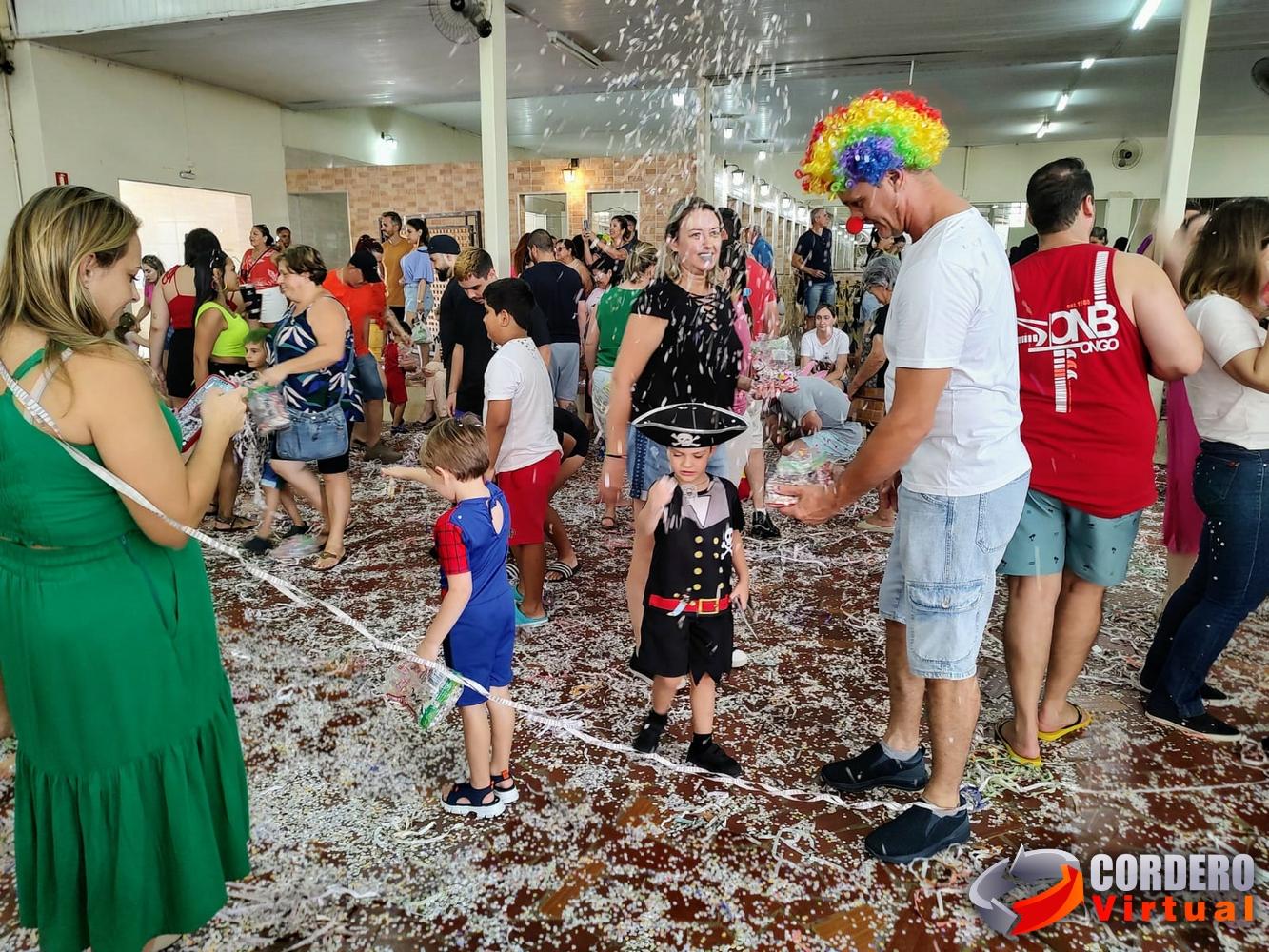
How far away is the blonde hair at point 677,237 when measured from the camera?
9.08ft

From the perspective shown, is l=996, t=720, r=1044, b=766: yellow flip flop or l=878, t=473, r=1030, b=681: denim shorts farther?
l=996, t=720, r=1044, b=766: yellow flip flop

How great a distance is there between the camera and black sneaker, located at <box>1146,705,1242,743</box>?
9.25 feet

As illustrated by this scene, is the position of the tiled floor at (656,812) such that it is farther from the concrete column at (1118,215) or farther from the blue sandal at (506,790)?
the concrete column at (1118,215)

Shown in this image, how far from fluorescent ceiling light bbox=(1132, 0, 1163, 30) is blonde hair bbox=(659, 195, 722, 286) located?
777 centimetres

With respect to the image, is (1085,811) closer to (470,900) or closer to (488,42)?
(470,900)

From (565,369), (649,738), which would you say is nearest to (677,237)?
(649,738)

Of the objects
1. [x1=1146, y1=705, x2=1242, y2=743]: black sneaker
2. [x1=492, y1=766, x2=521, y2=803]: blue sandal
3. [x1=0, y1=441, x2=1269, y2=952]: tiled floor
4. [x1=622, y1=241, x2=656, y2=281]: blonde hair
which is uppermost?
[x1=622, y1=241, x2=656, y2=281]: blonde hair

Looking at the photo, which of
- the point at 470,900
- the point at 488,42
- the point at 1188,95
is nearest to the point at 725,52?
the point at 488,42

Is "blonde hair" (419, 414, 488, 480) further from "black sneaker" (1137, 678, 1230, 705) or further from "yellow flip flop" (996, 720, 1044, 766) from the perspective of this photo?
"black sneaker" (1137, 678, 1230, 705)

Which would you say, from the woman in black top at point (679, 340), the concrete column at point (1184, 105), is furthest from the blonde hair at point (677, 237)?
the concrete column at point (1184, 105)

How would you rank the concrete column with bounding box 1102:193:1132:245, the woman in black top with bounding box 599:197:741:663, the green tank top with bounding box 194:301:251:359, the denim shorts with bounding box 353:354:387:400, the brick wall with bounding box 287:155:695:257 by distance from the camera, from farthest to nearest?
the concrete column with bounding box 1102:193:1132:245
the brick wall with bounding box 287:155:695:257
the denim shorts with bounding box 353:354:387:400
the green tank top with bounding box 194:301:251:359
the woman in black top with bounding box 599:197:741:663

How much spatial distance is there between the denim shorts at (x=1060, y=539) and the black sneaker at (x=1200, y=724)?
76cm

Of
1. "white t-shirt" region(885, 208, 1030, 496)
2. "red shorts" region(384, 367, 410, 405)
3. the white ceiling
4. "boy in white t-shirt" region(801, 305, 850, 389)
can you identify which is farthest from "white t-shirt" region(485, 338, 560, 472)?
the white ceiling

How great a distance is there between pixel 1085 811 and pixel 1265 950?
56cm
